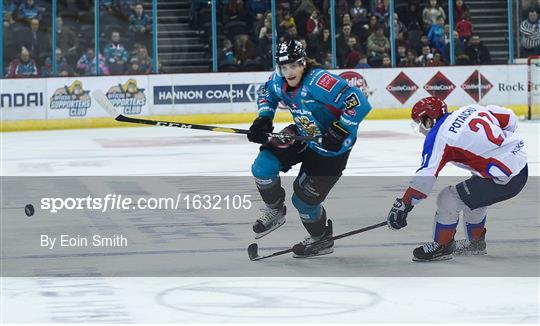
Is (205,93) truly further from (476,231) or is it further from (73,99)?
(476,231)

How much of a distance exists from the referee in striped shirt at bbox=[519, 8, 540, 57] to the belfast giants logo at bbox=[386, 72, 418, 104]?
224 cm

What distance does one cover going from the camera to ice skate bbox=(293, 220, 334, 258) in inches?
258

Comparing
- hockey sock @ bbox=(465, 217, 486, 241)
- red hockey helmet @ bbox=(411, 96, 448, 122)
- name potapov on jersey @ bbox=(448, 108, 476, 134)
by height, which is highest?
red hockey helmet @ bbox=(411, 96, 448, 122)

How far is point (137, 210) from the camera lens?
28.9 ft

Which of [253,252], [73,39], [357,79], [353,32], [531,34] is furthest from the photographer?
[531,34]

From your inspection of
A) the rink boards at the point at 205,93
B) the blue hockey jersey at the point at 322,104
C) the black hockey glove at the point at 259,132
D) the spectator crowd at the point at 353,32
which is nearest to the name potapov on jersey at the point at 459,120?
the blue hockey jersey at the point at 322,104

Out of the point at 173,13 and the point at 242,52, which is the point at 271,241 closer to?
the point at 242,52

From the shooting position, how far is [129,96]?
18000mm

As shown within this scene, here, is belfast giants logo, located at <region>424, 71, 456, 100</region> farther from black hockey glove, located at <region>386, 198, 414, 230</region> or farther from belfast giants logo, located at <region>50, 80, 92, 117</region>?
black hockey glove, located at <region>386, 198, 414, 230</region>

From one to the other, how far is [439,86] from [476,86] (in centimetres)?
61

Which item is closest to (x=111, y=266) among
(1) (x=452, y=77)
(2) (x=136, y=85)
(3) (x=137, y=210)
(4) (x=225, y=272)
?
(4) (x=225, y=272)

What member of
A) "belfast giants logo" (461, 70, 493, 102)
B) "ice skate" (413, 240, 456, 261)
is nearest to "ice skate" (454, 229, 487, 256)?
"ice skate" (413, 240, 456, 261)

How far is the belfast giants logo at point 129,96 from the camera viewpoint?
58.9ft

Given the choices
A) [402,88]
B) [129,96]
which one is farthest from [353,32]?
[129,96]
